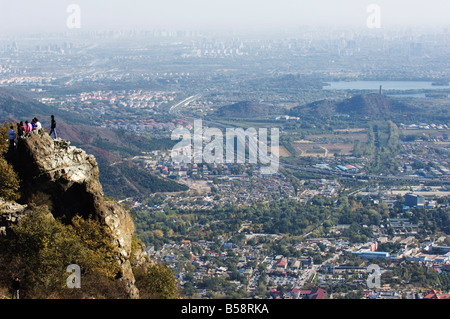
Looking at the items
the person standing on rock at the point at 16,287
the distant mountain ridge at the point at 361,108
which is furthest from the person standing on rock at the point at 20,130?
the distant mountain ridge at the point at 361,108

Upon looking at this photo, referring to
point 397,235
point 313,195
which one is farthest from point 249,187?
point 397,235

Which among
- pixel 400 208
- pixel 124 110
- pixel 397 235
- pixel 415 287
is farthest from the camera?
pixel 124 110

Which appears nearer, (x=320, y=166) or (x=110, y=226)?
(x=110, y=226)

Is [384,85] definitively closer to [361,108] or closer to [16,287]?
[361,108]

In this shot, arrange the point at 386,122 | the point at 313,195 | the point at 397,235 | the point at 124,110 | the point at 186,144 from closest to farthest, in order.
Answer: the point at 397,235 < the point at 313,195 < the point at 186,144 < the point at 386,122 < the point at 124,110

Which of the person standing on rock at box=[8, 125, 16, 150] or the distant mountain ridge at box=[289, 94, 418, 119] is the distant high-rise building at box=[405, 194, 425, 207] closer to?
the person standing on rock at box=[8, 125, 16, 150]

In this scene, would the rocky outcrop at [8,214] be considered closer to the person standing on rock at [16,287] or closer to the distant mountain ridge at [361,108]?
the person standing on rock at [16,287]

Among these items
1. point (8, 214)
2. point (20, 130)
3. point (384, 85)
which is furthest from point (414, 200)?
point (384, 85)
